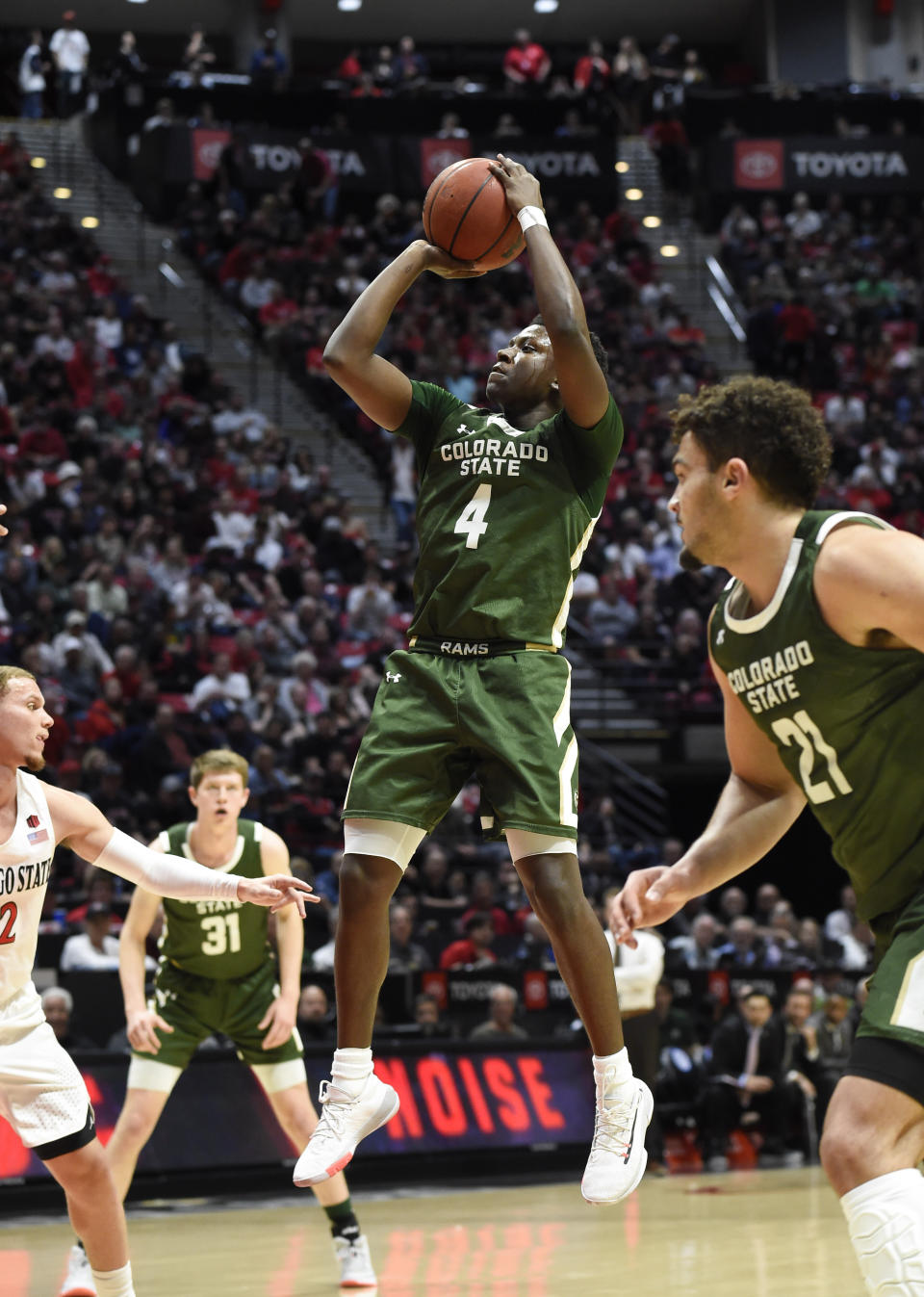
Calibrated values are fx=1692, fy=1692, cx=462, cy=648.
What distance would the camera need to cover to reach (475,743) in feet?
16.3

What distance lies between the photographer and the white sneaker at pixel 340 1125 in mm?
4789

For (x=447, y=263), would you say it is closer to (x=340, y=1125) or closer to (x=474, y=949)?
(x=340, y=1125)

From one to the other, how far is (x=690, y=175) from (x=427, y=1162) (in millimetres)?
19240

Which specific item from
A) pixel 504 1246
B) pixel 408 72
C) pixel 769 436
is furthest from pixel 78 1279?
pixel 408 72

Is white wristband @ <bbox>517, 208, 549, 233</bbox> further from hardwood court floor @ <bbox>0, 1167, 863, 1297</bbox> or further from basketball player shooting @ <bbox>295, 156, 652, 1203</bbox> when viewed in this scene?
hardwood court floor @ <bbox>0, 1167, 863, 1297</bbox>

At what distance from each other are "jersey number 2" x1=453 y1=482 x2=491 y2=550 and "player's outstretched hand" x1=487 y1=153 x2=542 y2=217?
2.86ft

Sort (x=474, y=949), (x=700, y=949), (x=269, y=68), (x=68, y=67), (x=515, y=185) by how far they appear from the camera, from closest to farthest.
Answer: (x=515, y=185), (x=474, y=949), (x=700, y=949), (x=68, y=67), (x=269, y=68)

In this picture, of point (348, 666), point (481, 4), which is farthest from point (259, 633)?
point (481, 4)

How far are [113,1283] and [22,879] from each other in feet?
4.29

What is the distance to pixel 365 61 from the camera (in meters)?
26.8

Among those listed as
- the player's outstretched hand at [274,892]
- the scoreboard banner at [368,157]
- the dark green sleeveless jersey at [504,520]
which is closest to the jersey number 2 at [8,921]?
the player's outstretched hand at [274,892]

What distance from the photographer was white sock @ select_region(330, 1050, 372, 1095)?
16.2ft

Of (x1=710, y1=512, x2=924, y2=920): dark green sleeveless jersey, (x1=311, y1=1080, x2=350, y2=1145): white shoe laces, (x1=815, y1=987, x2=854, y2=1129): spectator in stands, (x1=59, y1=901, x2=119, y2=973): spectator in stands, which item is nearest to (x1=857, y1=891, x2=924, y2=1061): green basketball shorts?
(x1=710, y1=512, x2=924, y2=920): dark green sleeveless jersey

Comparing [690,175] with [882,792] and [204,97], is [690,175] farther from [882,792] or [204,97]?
[882,792]
